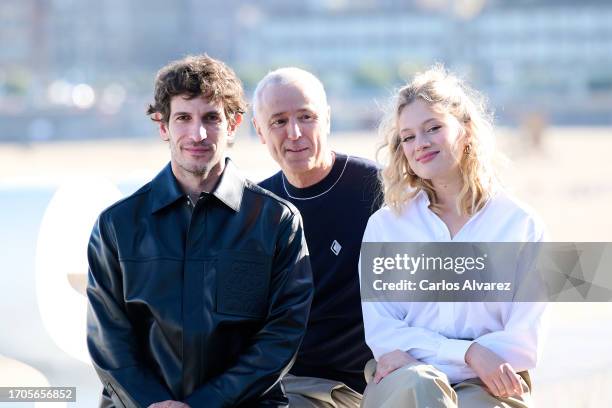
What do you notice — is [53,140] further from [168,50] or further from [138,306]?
[138,306]

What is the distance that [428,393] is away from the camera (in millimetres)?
2422

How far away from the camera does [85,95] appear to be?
4934 cm

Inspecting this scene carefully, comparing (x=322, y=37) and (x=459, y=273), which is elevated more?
(x=322, y=37)

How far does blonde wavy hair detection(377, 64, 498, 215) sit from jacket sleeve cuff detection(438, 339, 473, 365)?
1.17ft

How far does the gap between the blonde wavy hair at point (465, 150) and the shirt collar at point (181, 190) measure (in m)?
0.44

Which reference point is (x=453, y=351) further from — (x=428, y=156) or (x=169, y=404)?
(x=169, y=404)

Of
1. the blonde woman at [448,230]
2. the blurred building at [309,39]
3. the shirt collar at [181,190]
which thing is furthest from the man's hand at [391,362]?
the blurred building at [309,39]

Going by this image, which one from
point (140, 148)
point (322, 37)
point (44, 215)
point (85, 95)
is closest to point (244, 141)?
point (140, 148)

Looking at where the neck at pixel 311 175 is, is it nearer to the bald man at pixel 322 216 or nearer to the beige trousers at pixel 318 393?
the bald man at pixel 322 216

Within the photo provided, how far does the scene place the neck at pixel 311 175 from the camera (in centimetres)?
315

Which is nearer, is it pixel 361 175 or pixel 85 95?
pixel 361 175

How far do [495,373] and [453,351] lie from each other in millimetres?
120

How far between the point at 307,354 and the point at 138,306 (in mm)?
627

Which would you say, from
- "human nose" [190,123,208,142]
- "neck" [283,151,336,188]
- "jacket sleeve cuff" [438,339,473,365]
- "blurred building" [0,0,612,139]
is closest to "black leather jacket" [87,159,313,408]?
"human nose" [190,123,208,142]
